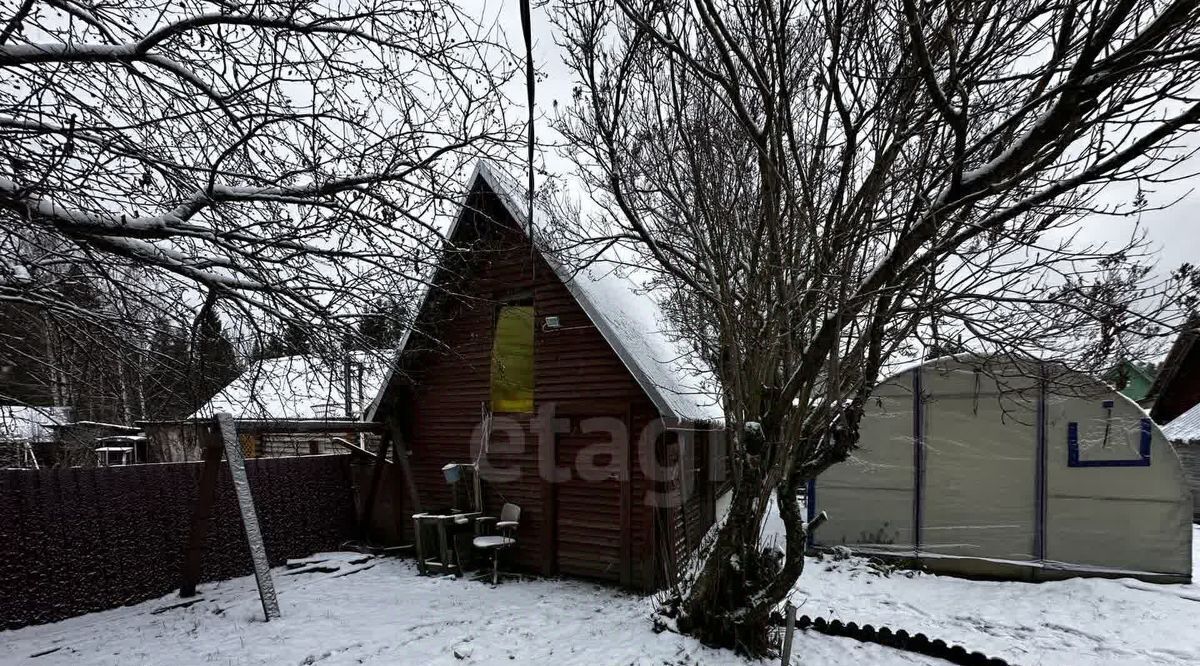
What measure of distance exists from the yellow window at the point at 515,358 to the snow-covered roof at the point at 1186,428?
14.7 m

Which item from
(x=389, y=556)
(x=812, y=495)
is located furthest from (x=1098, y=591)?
(x=389, y=556)

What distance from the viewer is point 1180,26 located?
3160 mm

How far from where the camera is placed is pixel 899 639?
5.32m

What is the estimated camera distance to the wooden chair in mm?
7566

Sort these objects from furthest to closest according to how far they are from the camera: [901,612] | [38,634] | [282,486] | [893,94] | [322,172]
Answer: [282,486]
[901,612]
[38,634]
[893,94]
[322,172]

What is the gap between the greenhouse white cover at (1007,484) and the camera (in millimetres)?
7641

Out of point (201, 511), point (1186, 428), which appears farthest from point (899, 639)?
point (1186, 428)

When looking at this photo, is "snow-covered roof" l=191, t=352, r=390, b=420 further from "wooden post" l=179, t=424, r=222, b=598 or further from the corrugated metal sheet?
the corrugated metal sheet

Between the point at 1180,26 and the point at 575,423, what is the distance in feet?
22.3

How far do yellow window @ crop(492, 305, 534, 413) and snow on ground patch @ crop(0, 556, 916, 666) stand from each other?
2.61 m

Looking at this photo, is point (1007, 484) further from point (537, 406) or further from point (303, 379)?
point (303, 379)

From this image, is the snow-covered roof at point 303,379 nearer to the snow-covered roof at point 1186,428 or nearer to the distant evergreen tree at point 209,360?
the distant evergreen tree at point 209,360

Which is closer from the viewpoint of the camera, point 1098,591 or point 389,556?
point 1098,591

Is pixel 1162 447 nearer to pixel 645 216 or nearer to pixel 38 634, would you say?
pixel 645 216
